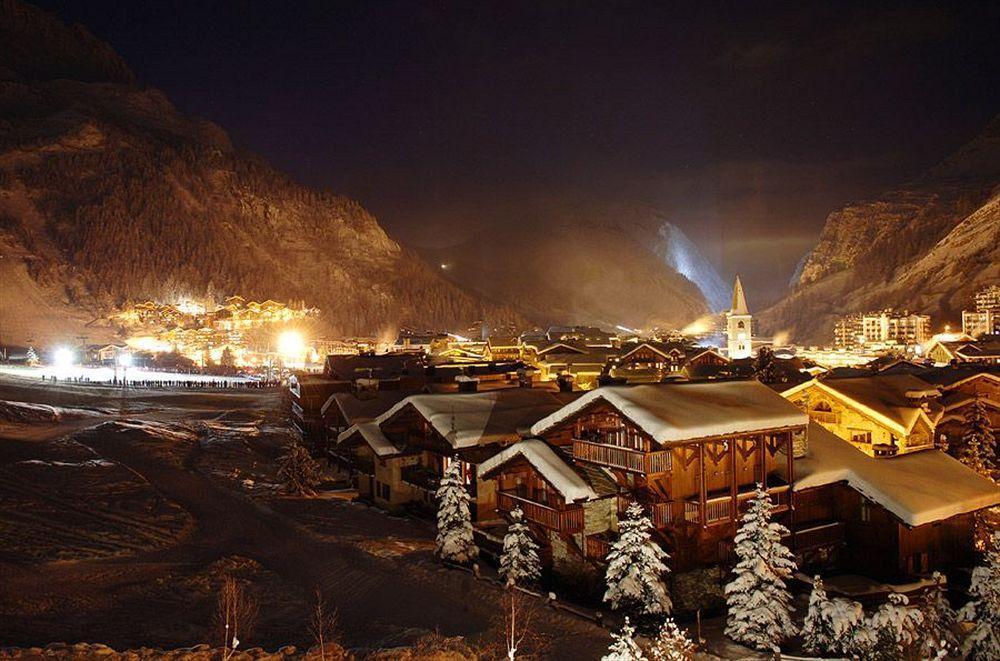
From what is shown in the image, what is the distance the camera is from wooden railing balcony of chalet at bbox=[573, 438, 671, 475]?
18.8 meters

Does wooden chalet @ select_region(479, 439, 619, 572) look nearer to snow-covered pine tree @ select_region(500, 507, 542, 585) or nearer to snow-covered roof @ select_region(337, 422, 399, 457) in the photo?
snow-covered pine tree @ select_region(500, 507, 542, 585)

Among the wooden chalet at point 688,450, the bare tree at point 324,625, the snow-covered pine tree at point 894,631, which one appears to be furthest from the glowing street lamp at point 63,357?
the snow-covered pine tree at point 894,631

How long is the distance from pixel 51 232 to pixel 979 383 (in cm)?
13293

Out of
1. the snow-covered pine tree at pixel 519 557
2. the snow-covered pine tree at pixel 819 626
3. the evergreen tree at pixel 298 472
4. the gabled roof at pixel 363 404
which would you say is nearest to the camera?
the snow-covered pine tree at pixel 819 626

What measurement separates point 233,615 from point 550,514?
8.67m

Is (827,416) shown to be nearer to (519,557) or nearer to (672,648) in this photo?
(519,557)

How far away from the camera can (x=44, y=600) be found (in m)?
16.8

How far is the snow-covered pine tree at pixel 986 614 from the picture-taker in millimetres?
14875

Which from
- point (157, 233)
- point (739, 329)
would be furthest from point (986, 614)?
point (157, 233)

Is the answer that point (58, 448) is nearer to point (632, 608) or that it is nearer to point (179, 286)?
point (632, 608)

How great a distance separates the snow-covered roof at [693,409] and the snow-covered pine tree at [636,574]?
243cm

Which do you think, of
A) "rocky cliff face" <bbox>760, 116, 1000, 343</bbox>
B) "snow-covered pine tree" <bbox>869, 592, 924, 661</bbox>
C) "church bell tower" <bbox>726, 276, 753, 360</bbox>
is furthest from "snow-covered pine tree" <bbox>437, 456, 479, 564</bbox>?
"rocky cliff face" <bbox>760, 116, 1000, 343</bbox>

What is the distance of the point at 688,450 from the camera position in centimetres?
1975

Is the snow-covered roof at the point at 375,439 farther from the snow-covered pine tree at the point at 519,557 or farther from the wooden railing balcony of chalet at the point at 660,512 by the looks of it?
the wooden railing balcony of chalet at the point at 660,512
